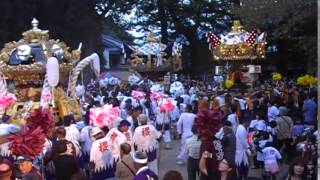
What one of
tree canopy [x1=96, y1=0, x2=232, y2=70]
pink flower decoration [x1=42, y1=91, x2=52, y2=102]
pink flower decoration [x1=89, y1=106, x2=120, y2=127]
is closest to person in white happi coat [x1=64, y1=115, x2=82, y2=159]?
pink flower decoration [x1=89, y1=106, x2=120, y2=127]

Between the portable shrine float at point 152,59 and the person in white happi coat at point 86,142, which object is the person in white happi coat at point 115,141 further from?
the portable shrine float at point 152,59

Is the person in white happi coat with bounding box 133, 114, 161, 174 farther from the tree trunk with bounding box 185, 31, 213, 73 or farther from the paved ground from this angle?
the tree trunk with bounding box 185, 31, 213, 73

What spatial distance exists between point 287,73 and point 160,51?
59.9 feet

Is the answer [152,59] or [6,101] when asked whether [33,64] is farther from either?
[152,59]

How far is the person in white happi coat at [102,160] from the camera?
976cm

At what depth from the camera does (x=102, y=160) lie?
9.75m

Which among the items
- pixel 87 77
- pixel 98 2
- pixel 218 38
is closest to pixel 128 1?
pixel 98 2

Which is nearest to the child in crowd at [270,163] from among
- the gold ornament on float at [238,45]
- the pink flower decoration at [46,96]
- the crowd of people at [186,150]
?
the crowd of people at [186,150]

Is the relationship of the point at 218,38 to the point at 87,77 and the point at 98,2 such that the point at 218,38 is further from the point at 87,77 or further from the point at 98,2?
the point at 98,2

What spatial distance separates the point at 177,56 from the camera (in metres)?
29.2

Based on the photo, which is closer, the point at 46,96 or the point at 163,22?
the point at 46,96

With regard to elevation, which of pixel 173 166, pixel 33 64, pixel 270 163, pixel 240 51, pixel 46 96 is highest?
pixel 240 51

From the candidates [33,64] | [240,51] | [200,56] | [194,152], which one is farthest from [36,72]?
[200,56]

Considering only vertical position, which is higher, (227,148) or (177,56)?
(177,56)
